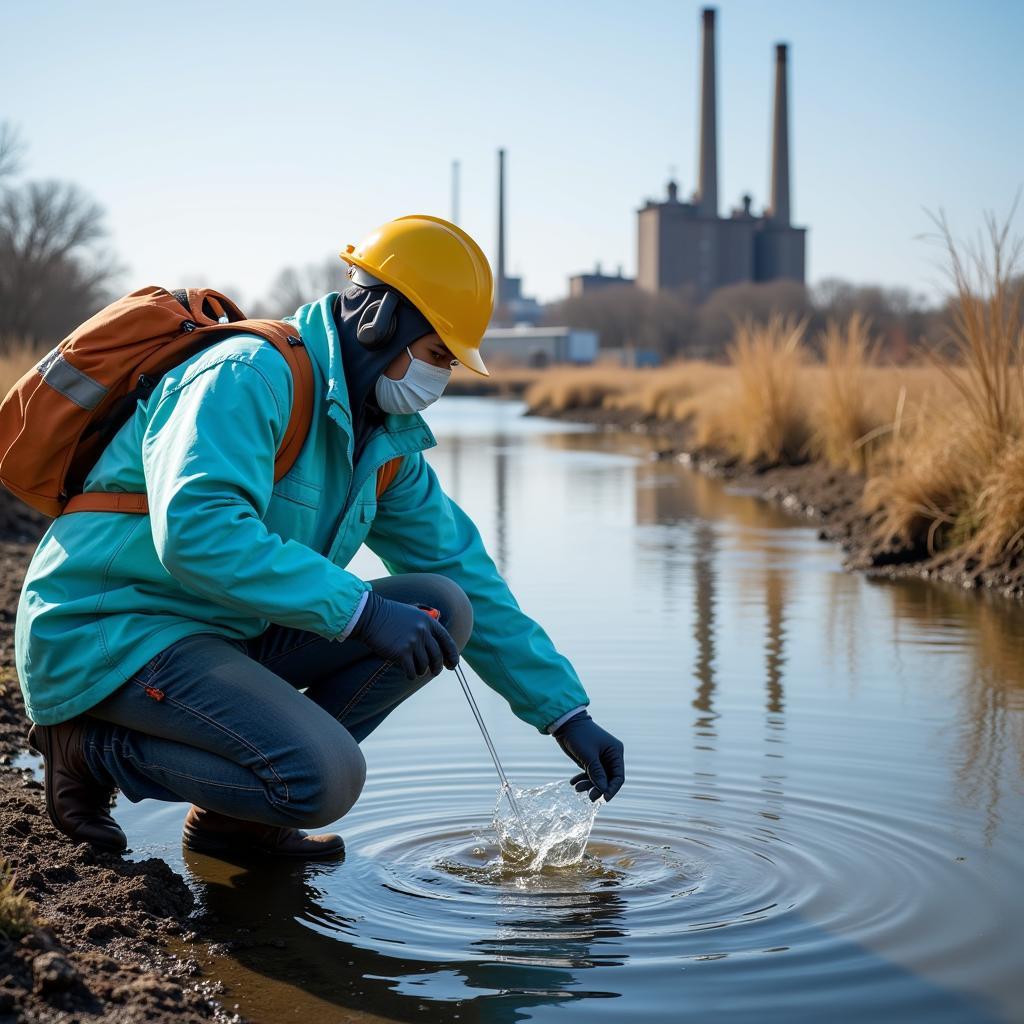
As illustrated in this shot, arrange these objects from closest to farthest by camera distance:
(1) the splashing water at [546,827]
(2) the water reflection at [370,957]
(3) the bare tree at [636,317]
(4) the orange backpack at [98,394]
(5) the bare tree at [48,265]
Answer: (2) the water reflection at [370,957] < (4) the orange backpack at [98,394] < (1) the splashing water at [546,827] < (5) the bare tree at [48,265] < (3) the bare tree at [636,317]

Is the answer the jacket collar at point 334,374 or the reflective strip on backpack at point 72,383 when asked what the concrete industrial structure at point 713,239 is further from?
the reflective strip on backpack at point 72,383

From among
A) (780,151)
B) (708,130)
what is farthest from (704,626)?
(780,151)

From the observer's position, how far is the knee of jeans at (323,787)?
2.89 m

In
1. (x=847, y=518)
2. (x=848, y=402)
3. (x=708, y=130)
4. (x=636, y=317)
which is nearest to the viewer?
(x=847, y=518)

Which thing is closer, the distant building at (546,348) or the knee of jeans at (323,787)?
the knee of jeans at (323,787)

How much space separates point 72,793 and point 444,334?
1.29m

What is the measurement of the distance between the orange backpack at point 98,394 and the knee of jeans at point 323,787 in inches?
23.5

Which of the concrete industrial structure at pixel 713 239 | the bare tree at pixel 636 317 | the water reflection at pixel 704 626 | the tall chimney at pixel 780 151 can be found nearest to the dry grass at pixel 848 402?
the water reflection at pixel 704 626

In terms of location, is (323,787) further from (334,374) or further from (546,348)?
(546,348)

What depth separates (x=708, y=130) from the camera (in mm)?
65875

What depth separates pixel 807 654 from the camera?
5816 millimetres

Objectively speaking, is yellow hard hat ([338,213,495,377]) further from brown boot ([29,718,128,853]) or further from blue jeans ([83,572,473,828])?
brown boot ([29,718,128,853])

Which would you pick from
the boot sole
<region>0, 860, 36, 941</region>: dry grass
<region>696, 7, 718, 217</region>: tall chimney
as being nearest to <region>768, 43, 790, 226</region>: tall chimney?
<region>696, 7, 718, 217</region>: tall chimney

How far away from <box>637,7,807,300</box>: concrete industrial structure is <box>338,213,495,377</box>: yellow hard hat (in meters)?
67.6
